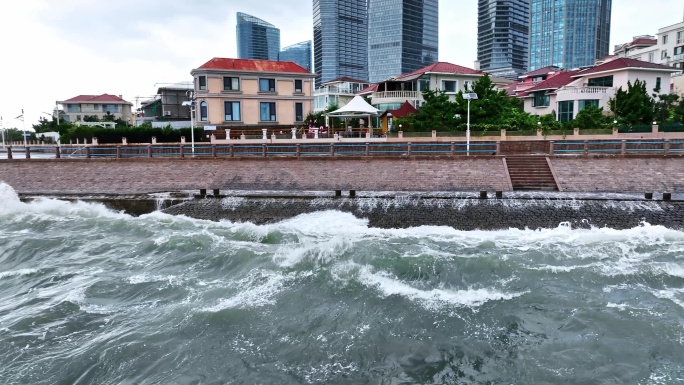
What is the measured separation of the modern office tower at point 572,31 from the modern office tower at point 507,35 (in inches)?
366

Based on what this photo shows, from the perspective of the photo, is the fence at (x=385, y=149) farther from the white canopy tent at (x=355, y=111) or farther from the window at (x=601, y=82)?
the window at (x=601, y=82)

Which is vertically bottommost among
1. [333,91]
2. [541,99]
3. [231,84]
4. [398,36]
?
[541,99]

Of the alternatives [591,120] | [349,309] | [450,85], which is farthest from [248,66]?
[349,309]

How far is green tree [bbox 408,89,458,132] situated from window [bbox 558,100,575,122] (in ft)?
44.0

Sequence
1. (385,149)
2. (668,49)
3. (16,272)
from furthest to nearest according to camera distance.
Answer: (668,49), (385,149), (16,272)

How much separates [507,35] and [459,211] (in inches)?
7501

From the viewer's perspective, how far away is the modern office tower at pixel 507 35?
18750 cm

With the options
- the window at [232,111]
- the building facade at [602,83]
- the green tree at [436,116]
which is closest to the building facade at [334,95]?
the window at [232,111]

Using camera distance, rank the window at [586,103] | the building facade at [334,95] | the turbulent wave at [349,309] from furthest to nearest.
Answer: the building facade at [334,95]
the window at [586,103]
the turbulent wave at [349,309]

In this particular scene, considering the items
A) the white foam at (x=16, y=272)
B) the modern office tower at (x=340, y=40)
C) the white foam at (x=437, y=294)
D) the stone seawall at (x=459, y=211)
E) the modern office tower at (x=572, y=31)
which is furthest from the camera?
the modern office tower at (x=340, y=40)

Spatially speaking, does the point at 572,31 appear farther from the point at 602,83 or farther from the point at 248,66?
the point at 248,66

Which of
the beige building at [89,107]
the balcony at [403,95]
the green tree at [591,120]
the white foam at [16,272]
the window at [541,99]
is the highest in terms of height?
the beige building at [89,107]

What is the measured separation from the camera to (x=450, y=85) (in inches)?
2126

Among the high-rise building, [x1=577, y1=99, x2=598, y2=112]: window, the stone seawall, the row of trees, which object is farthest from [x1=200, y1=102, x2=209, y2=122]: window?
the high-rise building
